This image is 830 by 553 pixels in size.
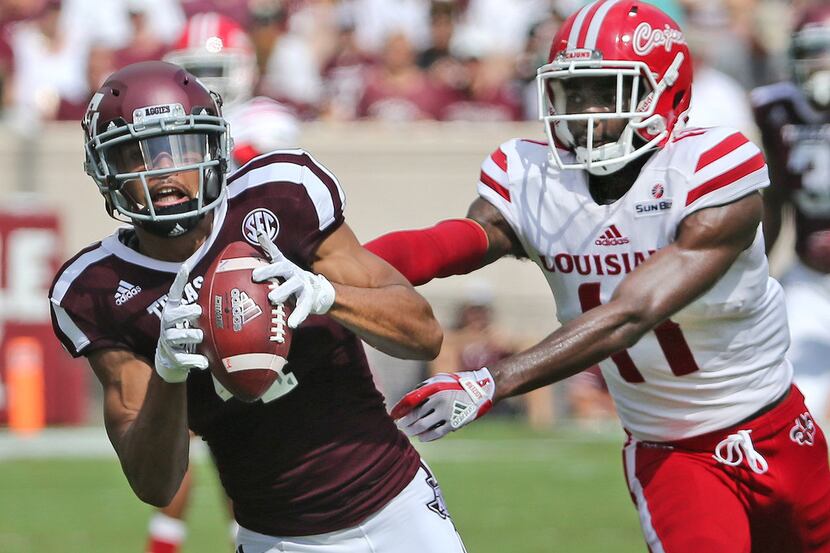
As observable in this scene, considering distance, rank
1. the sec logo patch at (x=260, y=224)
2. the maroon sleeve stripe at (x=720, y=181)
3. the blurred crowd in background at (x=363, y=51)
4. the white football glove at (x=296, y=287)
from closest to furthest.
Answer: the white football glove at (x=296, y=287) → the sec logo patch at (x=260, y=224) → the maroon sleeve stripe at (x=720, y=181) → the blurred crowd in background at (x=363, y=51)

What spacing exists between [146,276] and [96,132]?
0.36 m

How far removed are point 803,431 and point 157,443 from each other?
5.78 feet

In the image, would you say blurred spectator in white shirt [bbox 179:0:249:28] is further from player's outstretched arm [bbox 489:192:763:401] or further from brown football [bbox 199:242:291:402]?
brown football [bbox 199:242:291:402]

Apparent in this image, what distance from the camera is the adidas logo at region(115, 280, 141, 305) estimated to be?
11.8 feet

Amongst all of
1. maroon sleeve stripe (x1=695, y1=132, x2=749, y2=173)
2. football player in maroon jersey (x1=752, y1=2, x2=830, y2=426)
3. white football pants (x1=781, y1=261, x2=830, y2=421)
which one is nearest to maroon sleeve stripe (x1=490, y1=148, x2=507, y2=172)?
maroon sleeve stripe (x1=695, y1=132, x2=749, y2=173)

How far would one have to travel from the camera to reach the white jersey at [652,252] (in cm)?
390

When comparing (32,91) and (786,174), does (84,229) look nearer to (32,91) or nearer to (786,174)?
(32,91)

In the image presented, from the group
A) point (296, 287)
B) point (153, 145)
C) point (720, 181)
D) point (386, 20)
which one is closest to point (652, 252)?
point (720, 181)

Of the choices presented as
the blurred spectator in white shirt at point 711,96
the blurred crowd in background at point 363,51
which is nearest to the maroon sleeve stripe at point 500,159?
the blurred spectator in white shirt at point 711,96

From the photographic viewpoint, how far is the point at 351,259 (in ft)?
12.0

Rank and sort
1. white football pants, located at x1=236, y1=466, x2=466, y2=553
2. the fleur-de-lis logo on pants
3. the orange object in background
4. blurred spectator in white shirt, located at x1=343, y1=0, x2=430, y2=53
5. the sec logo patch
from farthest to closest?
blurred spectator in white shirt, located at x1=343, y1=0, x2=430, y2=53 → the orange object in background → the fleur-de-lis logo on pants → white football pants, located at x1=236, y1=466, x2=466, y2=553 → the sec logo patch

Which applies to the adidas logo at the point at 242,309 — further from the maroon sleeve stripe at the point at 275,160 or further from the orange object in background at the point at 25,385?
the orange object in background at the point at 25,385

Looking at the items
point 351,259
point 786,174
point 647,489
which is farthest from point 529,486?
point 351,259

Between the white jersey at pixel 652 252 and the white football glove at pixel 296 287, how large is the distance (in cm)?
91
